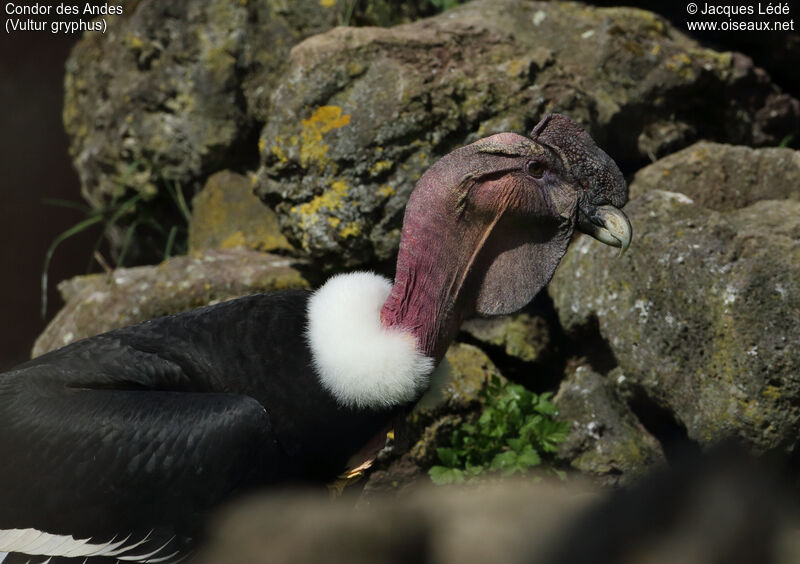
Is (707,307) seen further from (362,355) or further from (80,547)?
(80,547)

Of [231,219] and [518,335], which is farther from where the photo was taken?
[231,219]

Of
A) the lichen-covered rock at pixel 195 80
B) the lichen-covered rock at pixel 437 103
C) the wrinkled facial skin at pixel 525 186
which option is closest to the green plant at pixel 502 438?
the lichen-covered rock at pixel 437 103

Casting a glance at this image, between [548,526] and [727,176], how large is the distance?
12.2 ft

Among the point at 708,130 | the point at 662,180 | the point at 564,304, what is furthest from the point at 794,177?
the point at 564,304

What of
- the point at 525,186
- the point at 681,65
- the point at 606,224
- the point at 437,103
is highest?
the point at 681,65

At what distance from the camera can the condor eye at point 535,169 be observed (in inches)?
116

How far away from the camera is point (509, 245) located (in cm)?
305

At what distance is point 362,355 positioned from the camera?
2779 mm

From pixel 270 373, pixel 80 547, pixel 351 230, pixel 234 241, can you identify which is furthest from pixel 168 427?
pixel 234 241

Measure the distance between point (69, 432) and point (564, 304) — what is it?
2.38 metres

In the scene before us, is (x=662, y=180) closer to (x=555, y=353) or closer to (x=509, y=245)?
(x=555, y=353)

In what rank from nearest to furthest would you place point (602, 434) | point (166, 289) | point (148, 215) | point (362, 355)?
1. point (362, 355)
2. point (602, 434)
3. point (166, 289)
4. point (148, 215)

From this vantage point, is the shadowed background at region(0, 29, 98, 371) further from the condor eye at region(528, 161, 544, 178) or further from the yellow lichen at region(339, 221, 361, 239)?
the condor eye at region(528, 161, 544, 178)

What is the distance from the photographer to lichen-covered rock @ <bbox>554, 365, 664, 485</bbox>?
3857 mm
